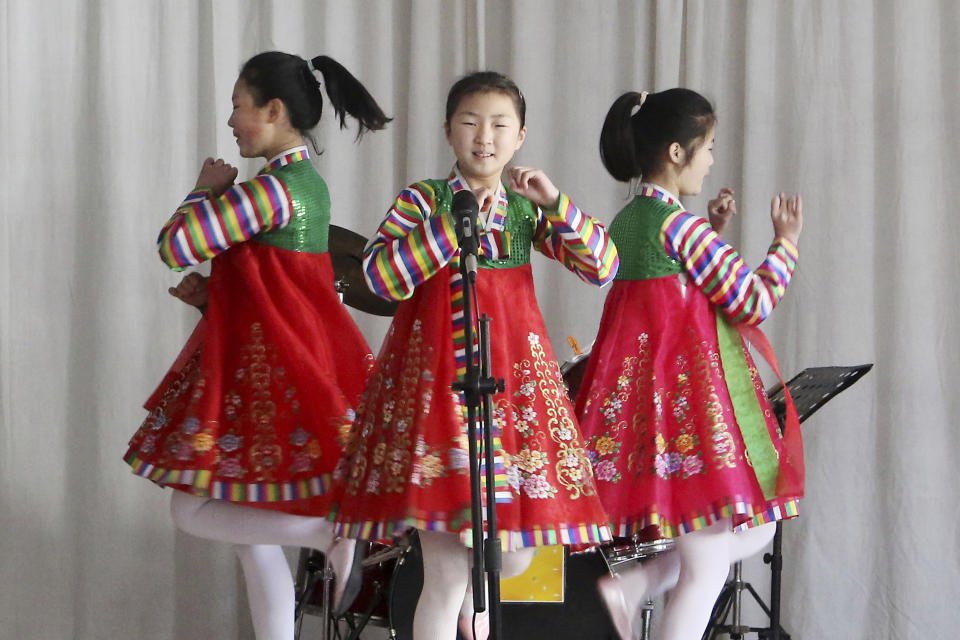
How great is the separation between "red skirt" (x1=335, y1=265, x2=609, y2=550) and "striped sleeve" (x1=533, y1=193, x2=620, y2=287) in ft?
0.30

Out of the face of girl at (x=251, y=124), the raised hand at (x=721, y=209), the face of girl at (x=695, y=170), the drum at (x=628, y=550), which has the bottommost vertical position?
the drum at (x=628, y=550)

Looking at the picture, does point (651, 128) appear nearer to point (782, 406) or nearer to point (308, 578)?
point (782, 406)

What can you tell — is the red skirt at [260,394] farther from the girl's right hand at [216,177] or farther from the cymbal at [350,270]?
the cymbal at [350,270]

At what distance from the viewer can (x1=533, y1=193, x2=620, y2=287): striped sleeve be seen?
190 cm

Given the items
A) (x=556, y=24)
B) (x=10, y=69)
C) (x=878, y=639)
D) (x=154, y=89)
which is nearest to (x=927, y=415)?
(x=878, y=639)

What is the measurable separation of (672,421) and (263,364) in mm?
785

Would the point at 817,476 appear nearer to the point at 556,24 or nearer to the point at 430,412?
the point at 556,24

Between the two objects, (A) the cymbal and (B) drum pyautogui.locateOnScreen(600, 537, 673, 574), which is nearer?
(B) drum pyautogui.locateOnScreen(600, 537, 673, 574)

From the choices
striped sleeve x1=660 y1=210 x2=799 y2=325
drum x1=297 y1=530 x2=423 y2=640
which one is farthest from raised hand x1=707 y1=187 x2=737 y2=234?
drum x1=297 y1=530 x2=423 y2=640

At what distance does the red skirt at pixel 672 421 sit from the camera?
2.14 metres

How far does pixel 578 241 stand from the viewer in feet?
6.27

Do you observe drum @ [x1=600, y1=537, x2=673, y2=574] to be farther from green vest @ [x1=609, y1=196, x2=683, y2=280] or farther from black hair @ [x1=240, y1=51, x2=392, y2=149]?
black hair @ [x1=240, y1=51, x2=392, y2=149]

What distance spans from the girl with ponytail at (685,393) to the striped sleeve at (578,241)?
319 mm

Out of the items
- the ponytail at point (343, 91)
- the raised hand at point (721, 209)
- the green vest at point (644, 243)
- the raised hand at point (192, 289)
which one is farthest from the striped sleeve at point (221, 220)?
the raised hand at point (721, 209)
